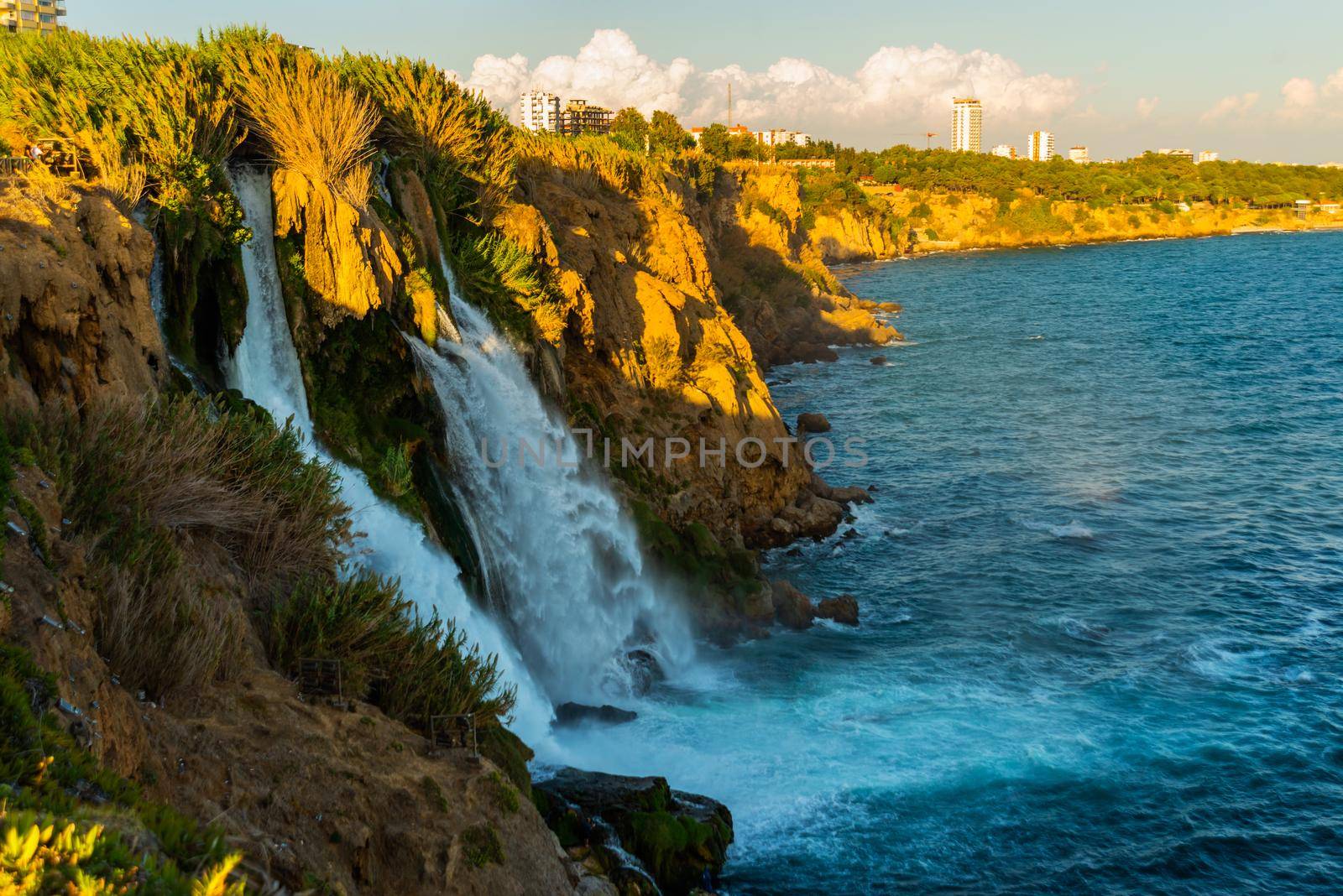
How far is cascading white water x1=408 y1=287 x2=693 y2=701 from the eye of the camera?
1898 centimetres

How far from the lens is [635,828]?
13922mm

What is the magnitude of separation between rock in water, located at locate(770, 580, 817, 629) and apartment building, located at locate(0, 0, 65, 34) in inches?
752

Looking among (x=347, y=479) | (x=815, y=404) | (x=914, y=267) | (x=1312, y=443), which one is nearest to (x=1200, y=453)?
(x=1312, y=443)

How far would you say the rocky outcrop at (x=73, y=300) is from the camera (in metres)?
10.1

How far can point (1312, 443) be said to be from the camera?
38.5m

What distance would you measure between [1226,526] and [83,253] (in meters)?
30.1

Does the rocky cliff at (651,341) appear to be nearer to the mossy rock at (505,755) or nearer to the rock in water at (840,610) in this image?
the rock in water at (840,610)

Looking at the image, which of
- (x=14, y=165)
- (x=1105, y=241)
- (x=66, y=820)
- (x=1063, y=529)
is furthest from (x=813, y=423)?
(x=1105, y=241)

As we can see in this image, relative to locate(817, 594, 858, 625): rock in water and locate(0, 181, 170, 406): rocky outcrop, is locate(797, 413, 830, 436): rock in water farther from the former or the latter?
locate(0, 181, 170, 406): rocky outcrop

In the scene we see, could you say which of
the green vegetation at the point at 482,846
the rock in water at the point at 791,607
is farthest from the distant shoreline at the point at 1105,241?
the green vegetation at the point at 482,846

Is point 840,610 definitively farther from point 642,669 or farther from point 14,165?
point 14,165

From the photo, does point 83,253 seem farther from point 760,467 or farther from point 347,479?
point 760,467

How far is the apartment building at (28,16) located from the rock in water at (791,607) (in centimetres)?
1910

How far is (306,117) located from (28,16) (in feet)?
197
